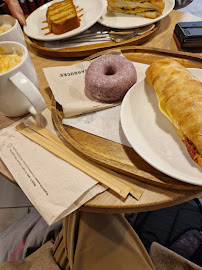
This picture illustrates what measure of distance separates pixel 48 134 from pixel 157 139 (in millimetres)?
352

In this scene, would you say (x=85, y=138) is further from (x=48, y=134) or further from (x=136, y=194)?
(x=136, y=194)

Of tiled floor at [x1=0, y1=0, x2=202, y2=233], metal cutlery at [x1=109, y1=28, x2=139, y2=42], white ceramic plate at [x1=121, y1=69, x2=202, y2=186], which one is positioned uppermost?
metal cutlery at [x1=109, y1=28, x2=139, y2=42]

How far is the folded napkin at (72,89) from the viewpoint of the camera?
775 mm

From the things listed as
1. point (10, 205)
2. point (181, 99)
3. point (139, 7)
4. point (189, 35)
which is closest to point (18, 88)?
point (181, 99)

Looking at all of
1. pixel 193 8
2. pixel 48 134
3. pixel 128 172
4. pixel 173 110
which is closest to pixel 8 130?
pixel 48 134

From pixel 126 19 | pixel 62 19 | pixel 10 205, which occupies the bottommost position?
pixel 10 205

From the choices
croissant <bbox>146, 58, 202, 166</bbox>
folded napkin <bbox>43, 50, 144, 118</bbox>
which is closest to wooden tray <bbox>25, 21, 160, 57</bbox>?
folded napkin <bbox>43, 50, 144, 118</bbox>

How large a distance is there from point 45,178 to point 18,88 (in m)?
0.27

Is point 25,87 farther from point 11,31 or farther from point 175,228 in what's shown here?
point 175,228

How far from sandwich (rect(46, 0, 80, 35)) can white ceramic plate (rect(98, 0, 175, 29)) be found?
150mm

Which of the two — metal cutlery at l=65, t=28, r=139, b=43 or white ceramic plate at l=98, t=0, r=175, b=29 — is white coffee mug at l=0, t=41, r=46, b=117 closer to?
metal cutlery at l=65, t=28, r=139, b=43

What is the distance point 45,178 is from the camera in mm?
621

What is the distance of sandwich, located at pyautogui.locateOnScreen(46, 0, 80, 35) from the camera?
1.09 meters

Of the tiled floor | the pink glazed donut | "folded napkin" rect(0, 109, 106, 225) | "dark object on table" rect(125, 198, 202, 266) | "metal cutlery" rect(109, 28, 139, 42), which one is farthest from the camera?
the tiled floor
